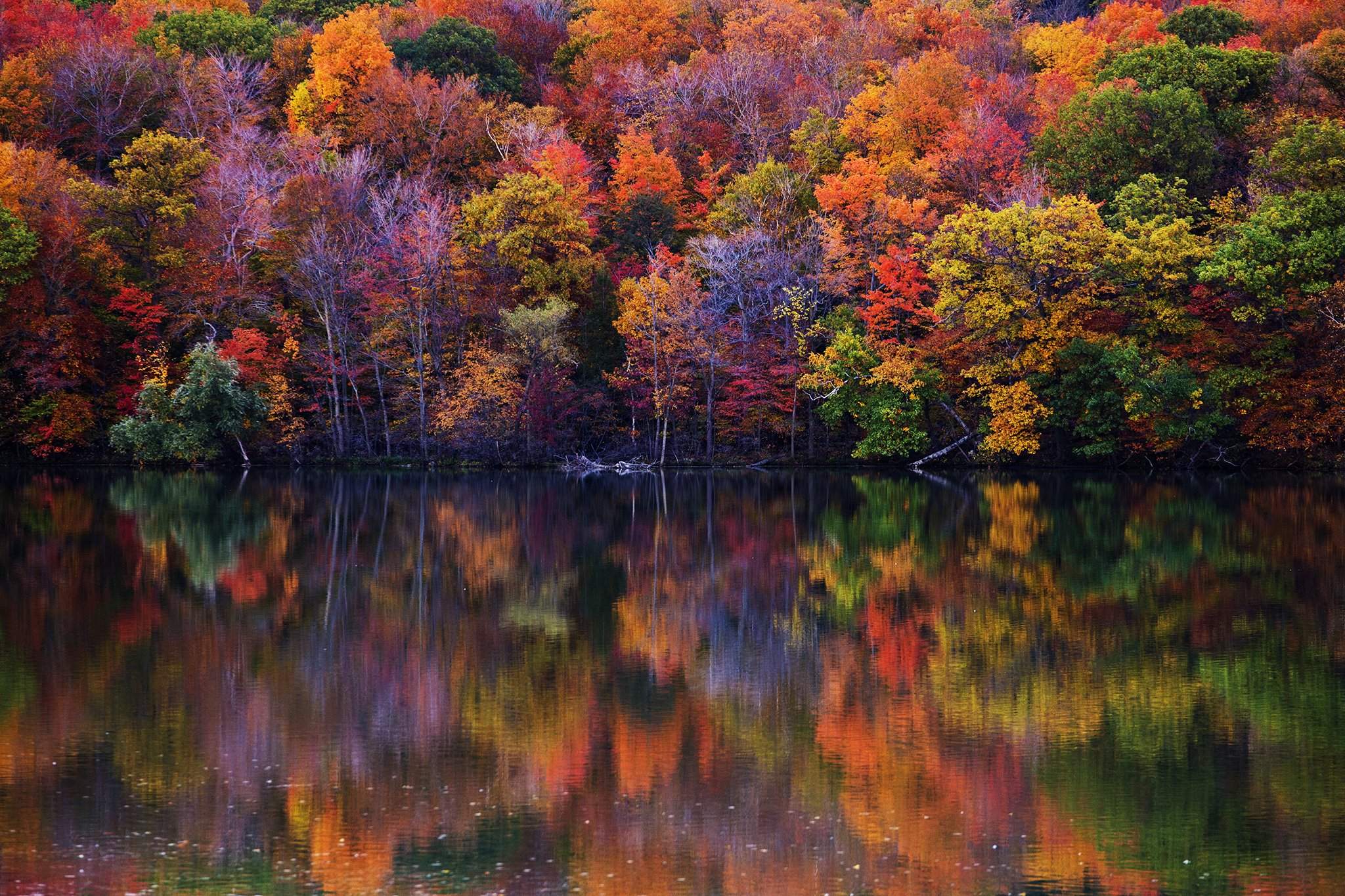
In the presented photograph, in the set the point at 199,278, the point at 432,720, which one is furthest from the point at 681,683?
the point at 199,278

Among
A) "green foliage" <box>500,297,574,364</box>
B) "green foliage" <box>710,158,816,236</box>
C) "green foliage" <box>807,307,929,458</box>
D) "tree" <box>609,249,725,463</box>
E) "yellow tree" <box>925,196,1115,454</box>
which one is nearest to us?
"yellow tree" <box>925,196,1115,454</box>

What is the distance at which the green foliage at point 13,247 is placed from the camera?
171 feet

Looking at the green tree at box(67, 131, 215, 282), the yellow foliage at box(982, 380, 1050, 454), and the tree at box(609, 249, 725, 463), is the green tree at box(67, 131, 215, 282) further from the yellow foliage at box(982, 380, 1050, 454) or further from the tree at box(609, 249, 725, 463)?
the yellow foliage at box(982, 380, 1050, 454)

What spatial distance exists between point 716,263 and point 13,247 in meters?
25.4

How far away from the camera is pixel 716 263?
5459 centimetres

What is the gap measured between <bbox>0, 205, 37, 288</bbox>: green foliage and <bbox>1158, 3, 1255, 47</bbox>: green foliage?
4388 centimetres

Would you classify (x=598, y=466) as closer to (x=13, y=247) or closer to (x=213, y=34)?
(x=13, y=247)

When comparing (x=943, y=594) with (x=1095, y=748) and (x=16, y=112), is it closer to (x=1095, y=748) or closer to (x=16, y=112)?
(x=1095, y=748)

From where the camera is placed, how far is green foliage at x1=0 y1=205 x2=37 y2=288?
5222cm

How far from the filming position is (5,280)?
52.2 meters

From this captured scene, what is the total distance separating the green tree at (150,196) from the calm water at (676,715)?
29.8 m

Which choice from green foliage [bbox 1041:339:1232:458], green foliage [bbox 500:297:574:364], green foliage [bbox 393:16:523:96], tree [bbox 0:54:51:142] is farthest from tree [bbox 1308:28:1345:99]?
tree [bbox 0:54:51:142]

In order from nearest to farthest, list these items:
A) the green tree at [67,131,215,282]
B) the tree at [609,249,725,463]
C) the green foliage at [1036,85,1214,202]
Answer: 1. the green foliage at [1036,85,1214,202]
2. the tree at [609,249,725,463]
3. the green tree at [67,131,215,282]

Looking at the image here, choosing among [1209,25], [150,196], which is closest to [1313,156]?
[1209,25]
